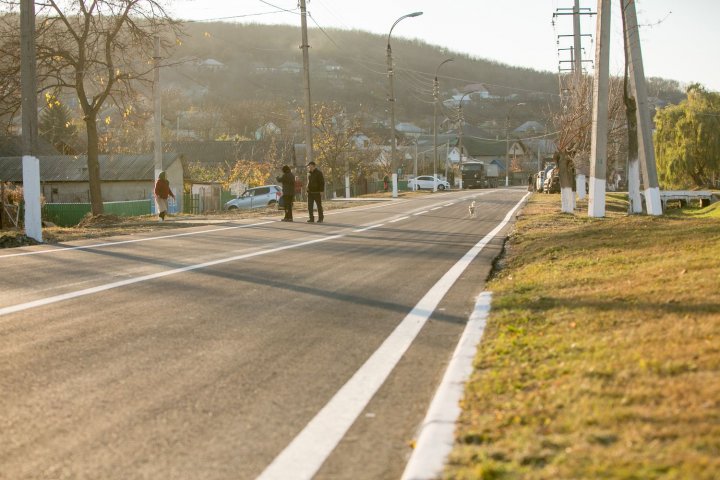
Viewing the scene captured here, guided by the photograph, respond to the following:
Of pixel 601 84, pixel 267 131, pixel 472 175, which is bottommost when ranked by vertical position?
pixel 472 175

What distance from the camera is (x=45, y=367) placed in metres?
5.22

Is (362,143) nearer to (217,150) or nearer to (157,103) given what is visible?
(217,150)

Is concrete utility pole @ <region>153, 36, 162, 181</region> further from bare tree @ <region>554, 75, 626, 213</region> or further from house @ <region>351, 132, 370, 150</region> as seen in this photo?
house @ <region>351, 132, 370, 150</region>

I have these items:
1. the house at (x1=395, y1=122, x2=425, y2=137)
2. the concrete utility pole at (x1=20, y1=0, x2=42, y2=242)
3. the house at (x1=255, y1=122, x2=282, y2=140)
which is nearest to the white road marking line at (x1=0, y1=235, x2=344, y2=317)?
the concrete utility pole at (x1=20, y1=0, x2=42, y2=242)

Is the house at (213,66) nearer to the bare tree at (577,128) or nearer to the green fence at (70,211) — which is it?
the green fence at (70,211)

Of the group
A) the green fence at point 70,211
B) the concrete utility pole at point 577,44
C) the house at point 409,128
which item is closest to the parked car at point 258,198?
the green fence at point 70,211

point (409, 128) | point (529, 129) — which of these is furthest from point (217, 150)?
point (409, 128)

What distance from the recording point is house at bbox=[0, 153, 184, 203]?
173ft

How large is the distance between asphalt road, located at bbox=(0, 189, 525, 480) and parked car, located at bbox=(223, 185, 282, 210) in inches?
1303

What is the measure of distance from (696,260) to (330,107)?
209 feet

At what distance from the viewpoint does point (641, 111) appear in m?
21.3

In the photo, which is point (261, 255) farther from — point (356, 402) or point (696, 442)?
point (696, 442)

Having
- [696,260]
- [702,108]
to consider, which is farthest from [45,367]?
[702,108]

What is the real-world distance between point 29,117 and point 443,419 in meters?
15.8
